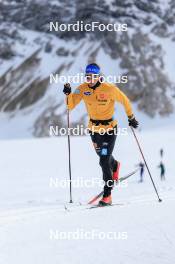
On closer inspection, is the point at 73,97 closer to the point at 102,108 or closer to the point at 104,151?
the point at 102,108

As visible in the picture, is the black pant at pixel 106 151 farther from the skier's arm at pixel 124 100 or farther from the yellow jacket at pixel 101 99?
the skier's arm at pixel 124 100

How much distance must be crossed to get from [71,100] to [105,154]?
1141 millimetres

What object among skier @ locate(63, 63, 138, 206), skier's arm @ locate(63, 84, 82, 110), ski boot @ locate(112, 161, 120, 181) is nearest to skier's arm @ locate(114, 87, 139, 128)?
skier @ locate(63, 63, 138, 206)

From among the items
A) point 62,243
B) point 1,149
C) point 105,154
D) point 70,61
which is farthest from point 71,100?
point 70,61

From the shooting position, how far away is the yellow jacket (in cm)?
863

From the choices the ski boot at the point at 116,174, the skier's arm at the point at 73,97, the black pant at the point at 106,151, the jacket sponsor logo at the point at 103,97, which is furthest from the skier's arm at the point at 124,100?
the ski boot at the point at 116,174

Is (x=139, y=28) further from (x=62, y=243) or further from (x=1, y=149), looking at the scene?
(x=62, y=243)

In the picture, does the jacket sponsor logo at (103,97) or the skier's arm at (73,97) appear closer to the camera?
the jacket sponsor logo at (103,97)

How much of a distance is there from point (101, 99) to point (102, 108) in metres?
0.19

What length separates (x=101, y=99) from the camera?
8664 millimetres

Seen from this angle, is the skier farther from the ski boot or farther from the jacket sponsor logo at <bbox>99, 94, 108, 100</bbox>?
the ski boot

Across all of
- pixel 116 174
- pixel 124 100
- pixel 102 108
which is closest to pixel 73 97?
pixel 102 108

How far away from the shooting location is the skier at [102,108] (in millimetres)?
8617

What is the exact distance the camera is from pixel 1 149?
40125 mm
